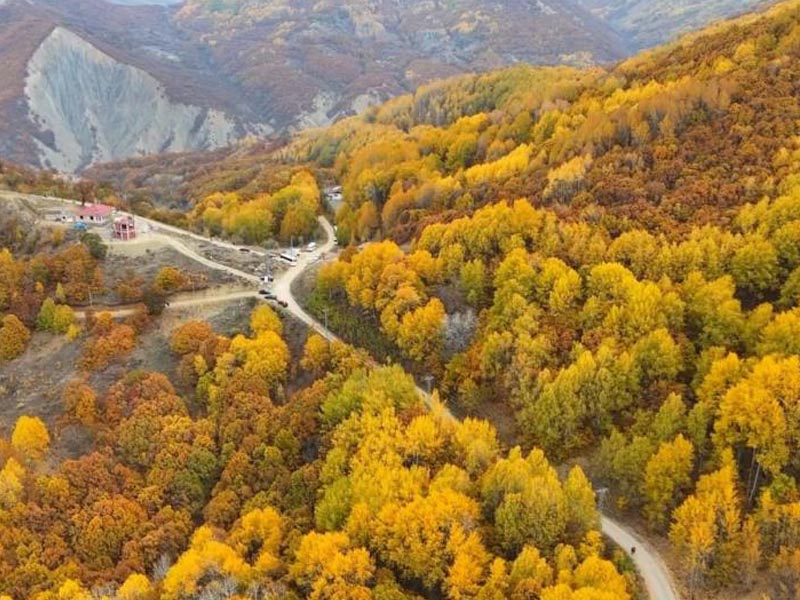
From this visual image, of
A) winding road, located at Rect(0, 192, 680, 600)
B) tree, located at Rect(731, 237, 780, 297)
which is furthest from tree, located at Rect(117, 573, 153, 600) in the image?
tree, located at Rect(731, 237, 780, 297)

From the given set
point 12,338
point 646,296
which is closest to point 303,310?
point 12,338

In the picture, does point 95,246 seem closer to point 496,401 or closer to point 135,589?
point 135,589

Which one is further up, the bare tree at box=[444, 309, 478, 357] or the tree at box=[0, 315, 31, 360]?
the bare tree at box=[444, 309, 478, 357]

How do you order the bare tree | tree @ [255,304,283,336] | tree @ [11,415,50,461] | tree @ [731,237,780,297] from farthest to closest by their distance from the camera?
tree @ [255,304,283,336] → the bare tree → tree @ [11,415,50,461] → tree @ [731,237,780,297]

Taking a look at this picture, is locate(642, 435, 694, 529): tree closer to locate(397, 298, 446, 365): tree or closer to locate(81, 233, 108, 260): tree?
locate(397, 298, 446, 365): tree

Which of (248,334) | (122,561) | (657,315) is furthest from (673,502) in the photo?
(248,334)

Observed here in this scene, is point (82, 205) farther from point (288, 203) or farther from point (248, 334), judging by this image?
point (248, 334)
